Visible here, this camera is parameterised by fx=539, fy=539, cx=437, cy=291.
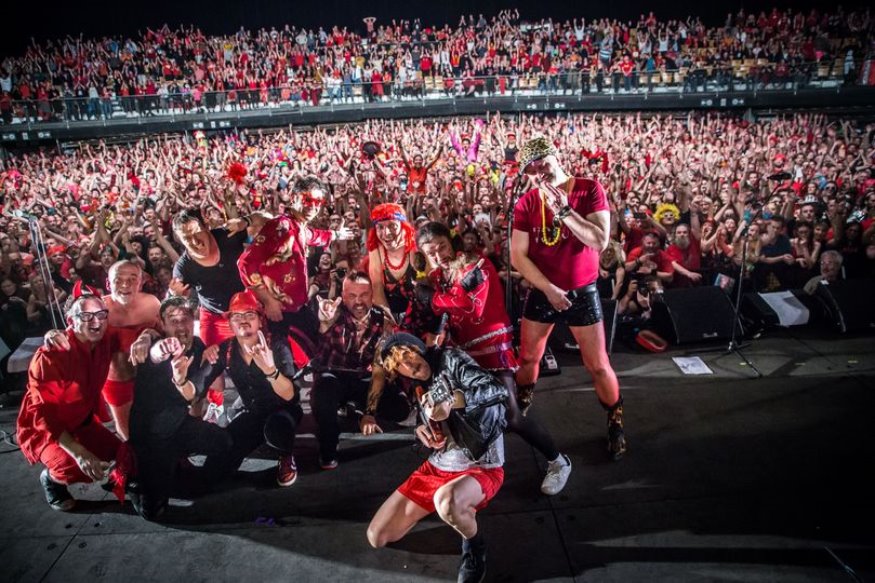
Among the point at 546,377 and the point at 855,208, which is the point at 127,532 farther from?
the point at 855,208

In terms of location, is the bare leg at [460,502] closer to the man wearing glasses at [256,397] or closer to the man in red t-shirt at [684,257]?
Result: the man wearing glasses at [256,397]

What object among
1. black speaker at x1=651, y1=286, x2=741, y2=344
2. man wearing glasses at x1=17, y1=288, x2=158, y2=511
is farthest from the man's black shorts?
man wearing glasses at x1=17, y1=288, x2=158, y2=511

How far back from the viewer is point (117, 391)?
3.36 m

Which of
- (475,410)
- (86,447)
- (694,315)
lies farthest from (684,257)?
(86,447)

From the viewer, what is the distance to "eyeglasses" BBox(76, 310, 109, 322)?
9.91 feet

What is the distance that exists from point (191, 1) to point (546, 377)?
21422 millimetres

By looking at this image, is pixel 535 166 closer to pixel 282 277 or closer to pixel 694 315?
pixel 282 277

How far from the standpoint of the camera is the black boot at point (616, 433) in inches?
133

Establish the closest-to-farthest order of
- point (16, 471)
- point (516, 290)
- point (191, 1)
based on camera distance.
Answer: point (16, 471), point (516, 290), point (191, 1)

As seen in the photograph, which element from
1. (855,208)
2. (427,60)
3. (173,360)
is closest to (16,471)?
(173,360)

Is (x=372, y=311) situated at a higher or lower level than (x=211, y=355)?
higher

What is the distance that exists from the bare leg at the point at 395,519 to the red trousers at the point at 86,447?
5.61 ft

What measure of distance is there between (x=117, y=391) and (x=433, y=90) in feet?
42.1

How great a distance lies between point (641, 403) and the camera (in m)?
4.04
